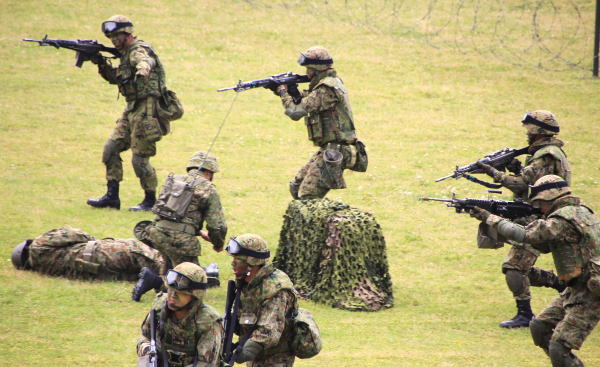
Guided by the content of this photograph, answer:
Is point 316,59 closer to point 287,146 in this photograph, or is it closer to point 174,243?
point 174,243

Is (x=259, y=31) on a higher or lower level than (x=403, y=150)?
higher

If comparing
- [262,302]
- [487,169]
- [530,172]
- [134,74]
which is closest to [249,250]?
[262,302]

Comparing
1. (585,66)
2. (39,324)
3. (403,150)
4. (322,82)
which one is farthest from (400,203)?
(585,66)

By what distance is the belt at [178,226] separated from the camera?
10914mm

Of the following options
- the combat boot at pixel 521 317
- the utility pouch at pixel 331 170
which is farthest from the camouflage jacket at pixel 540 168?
the utility pouch at pixel 331 170

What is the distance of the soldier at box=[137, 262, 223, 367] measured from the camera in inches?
291

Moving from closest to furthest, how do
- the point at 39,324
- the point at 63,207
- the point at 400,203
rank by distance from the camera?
the point at 39,324, the point at 63,207, the point at 400,203

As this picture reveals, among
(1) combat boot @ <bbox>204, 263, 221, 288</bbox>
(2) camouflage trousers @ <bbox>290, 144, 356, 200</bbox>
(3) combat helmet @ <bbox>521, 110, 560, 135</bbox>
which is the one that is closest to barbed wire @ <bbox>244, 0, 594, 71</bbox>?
(2) camouflage trousers @ <bbox>290, 144, 356, 200</bbox>

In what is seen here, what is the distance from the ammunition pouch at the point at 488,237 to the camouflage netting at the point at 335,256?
223 centimetres

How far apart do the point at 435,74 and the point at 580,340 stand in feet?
56.6

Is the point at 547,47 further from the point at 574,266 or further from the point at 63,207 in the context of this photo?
the point at 574,266

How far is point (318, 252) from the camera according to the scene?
11.8 meters

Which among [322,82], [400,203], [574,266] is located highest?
[322,82]

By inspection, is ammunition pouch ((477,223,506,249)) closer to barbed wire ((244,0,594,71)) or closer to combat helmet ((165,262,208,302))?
combat helmet ((165,262,208,302))
